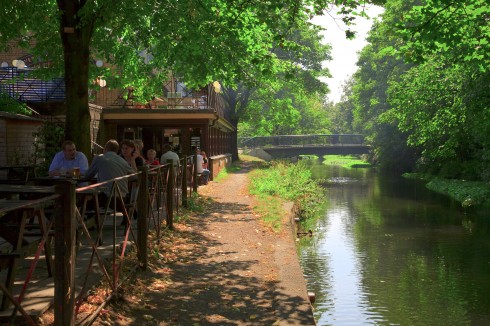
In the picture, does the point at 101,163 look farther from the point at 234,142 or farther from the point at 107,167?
the point at 234,142

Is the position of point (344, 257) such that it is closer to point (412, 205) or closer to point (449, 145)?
point (412, 205)

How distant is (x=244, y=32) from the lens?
14.8 meters

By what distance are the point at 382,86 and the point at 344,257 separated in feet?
128

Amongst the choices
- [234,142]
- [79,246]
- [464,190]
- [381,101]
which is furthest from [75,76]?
[381,101]

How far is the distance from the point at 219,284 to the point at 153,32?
8.18 meters

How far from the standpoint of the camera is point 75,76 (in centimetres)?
1154

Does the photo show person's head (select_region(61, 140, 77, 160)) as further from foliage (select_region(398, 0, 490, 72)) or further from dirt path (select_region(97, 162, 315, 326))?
foliage (select_region(398, 0, 490, 72))

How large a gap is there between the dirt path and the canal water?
1720 mm

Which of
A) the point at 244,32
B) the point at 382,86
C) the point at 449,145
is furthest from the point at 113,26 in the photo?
the point at 382,86

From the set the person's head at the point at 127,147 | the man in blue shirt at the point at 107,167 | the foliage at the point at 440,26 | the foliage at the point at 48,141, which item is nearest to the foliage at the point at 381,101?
the foliage at the point at 440,26

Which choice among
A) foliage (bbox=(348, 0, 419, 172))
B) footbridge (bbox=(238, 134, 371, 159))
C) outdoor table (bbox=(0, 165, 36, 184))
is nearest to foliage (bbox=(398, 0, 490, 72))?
outdoor table (bbox=(0, 165, 36, 184))

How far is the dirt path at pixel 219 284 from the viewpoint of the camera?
6.01m

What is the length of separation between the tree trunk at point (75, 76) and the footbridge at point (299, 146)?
54.5 meters

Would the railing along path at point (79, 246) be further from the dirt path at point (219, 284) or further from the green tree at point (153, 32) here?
the green tree at point (153, 32)
